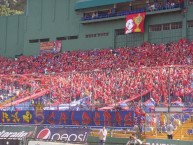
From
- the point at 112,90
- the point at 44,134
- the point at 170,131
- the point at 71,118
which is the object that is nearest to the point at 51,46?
the point at 112,90

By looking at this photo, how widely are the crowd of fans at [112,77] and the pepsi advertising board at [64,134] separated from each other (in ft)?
16.3

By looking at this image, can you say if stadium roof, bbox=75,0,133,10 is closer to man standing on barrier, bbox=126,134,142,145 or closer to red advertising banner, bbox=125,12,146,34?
red advertising banner, bbox=125,12,146,34

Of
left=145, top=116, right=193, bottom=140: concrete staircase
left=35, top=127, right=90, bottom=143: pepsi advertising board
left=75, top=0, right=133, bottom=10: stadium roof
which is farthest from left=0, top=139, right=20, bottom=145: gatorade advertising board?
left=75, top=0, right=133, bottom=10: stadium roof

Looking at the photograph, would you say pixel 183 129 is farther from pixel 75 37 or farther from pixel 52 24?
pixel 52 24

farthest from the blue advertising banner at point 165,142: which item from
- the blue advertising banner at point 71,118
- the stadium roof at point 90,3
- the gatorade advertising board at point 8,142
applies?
the stadium roof at point 90,3

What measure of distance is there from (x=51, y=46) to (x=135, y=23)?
14.5m

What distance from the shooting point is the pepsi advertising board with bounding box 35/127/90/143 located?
23375 millimetres

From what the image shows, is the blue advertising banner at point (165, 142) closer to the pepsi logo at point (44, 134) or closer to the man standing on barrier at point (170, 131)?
the man standing on barrier at point (170, 131)

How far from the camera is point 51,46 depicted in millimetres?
61531

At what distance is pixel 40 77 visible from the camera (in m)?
37.7

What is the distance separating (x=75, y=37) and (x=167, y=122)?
37.0 meters

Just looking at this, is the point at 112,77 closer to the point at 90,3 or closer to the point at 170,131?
the point at 170,131

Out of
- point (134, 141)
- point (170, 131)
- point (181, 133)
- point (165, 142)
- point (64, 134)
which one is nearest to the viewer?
point (165, 142)

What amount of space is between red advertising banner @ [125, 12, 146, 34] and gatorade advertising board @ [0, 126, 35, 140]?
92.4ft
